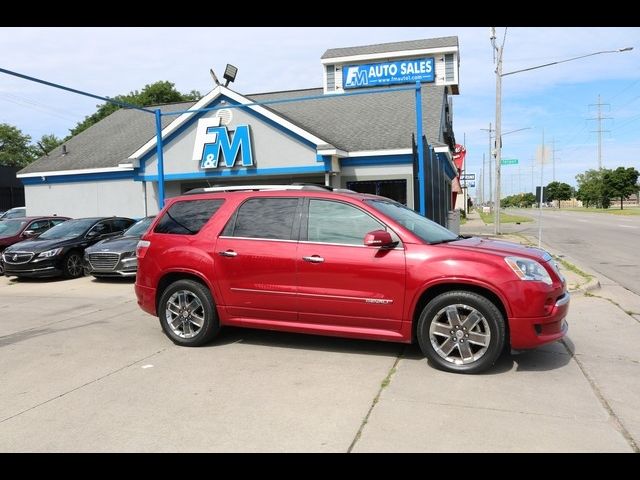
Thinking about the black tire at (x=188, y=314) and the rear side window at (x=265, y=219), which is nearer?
the rear side window at (x=265, y=219)

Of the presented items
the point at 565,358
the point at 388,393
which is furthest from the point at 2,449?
the point at 565,358

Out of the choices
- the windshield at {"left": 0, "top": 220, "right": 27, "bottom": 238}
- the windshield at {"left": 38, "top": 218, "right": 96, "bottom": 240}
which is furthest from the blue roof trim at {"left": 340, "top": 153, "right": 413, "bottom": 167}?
the windshield at {"left": 0, "top": 220, "right": 27, "bottom": 238}

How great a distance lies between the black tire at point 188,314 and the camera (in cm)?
595

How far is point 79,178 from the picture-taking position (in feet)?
71.2

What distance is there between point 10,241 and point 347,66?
1132 inches

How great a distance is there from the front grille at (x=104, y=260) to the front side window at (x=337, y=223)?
7.15m

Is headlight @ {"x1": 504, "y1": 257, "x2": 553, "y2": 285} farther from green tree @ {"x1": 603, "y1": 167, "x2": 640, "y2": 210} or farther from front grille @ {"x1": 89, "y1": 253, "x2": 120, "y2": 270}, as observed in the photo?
green tree @ {"x1": 603, "y1": 167, "x2": 640, "y2": 210}

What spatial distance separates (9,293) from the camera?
1078 centimetres

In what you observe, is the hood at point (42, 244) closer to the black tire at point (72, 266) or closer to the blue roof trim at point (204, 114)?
the black tire at point (72, 266)

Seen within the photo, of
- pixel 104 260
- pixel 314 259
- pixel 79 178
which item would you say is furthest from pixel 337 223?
pixel 79 178

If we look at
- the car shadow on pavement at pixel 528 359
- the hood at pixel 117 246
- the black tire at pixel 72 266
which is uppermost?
the hood at pixel 117 246

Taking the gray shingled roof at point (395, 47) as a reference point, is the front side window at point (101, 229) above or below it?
below

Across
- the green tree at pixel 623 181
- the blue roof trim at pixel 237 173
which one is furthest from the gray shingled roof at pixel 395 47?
the green tree at pixel 623 181
